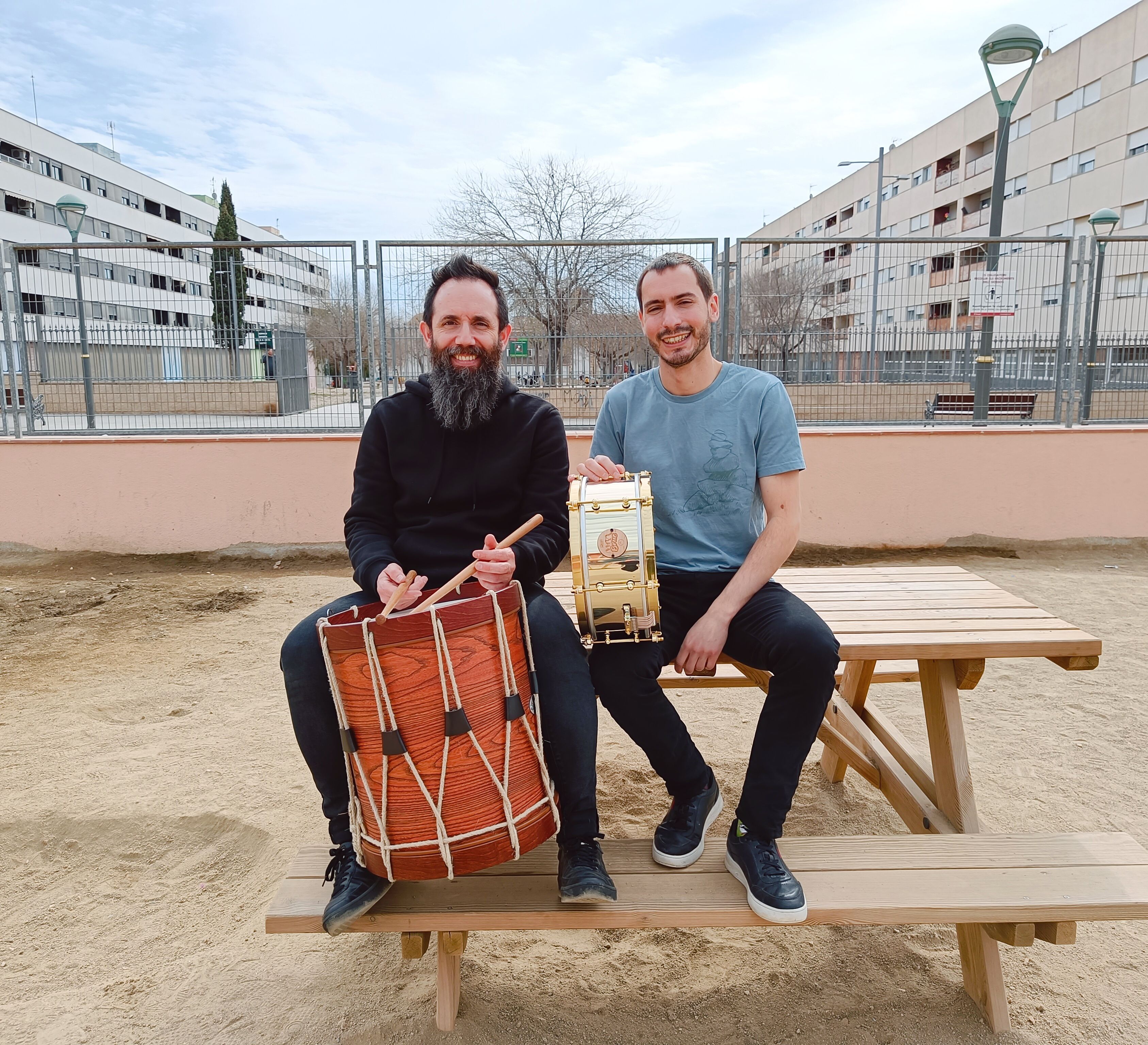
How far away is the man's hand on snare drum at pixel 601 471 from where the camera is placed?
7.48 ft

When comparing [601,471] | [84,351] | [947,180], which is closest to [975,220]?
[947,180]

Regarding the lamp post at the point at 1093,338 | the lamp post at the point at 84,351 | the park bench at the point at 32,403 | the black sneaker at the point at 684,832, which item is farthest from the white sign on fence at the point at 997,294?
the park bench at the point at 32,403

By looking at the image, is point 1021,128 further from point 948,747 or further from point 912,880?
point 912,880

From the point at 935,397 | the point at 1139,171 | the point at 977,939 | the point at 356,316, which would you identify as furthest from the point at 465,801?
the point at 1139,171

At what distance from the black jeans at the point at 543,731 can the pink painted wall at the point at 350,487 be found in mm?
5336

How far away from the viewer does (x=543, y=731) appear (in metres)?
2.03

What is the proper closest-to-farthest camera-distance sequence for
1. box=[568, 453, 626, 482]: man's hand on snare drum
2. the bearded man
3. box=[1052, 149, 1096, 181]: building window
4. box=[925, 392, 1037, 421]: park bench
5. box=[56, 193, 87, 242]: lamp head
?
box=[568, 453, 626, 482]: man's hand on snare drum, the bearded man, box=[925, 392, 1037, 421]: park bench, box=[56, 193, 87, 242]: lamp head, box=[1052, 149, 1096, 181]: building window

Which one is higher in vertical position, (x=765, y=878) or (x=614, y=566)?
(x=614, y=566)

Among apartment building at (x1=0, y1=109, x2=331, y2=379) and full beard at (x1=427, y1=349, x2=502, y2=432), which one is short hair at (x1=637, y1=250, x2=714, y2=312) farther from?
apartment building at (x1=0, y1=109, x2=331, y2=379)

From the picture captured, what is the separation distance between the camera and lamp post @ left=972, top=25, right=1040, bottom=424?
754cm

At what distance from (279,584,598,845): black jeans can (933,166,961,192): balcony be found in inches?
1767

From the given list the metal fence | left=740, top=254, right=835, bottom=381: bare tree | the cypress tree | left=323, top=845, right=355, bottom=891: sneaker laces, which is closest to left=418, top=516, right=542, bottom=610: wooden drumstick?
left=323, top=845, right=355, bottom=891: sneaker laces

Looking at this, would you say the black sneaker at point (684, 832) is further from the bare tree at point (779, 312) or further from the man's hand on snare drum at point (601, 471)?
the bare tree at point (779, 312)

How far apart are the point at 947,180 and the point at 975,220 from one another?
296 centimetres
